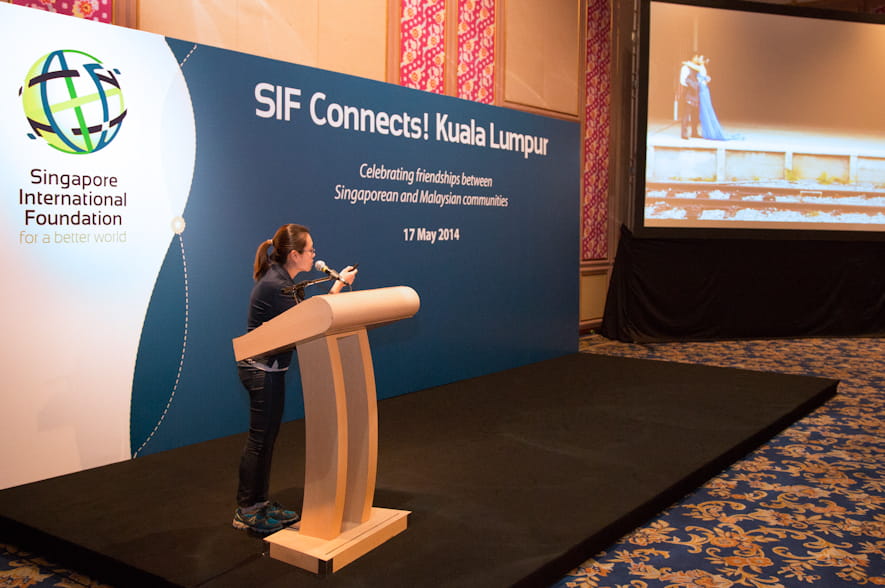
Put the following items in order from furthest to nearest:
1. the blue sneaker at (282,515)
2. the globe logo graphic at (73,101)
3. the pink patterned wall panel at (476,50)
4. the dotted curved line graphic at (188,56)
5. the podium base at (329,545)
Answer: the pink patterned wall panel at (476,50) → the dotted curved line graphic at (188,56) → the globe logo graphic at (73,101) → the blue sneaker at (282,515) → the podium base at (329,545)

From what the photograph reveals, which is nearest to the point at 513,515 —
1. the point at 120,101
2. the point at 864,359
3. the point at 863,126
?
the point at 120,101

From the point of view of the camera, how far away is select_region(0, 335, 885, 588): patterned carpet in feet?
7.95

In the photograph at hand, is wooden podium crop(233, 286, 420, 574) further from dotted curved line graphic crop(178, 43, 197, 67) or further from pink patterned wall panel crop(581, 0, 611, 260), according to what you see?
pink patterned wall panel crop(581, 0, 611, 260)

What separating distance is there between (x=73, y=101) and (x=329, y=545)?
212 cm

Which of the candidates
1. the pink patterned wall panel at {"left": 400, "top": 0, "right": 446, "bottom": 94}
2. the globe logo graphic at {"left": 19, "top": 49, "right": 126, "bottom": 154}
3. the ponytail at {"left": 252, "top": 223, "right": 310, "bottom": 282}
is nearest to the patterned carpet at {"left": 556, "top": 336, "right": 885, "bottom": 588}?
the ponytail at {"left": 252, "top": 223, "right": 310, "bottom": 282}

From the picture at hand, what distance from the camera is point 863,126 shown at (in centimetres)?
796

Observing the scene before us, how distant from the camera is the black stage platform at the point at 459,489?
7.70 feet

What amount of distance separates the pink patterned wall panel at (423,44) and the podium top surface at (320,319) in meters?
3.55

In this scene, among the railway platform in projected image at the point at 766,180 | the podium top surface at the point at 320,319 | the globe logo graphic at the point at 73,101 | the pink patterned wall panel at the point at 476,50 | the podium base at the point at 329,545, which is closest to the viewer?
the podium top surface at the point at 320,319

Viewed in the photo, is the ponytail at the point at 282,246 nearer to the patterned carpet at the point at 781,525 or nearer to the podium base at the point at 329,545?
the podium base at the point at 329,545

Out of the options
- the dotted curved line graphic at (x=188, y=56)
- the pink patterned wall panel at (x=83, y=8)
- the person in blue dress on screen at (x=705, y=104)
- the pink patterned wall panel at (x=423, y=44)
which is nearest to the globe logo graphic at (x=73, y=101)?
the dotted curved line graphic at (x=188, y=56)

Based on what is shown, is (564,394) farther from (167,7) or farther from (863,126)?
(863,126)

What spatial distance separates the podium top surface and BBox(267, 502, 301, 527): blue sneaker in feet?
1.84

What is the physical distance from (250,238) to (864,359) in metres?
5.60
